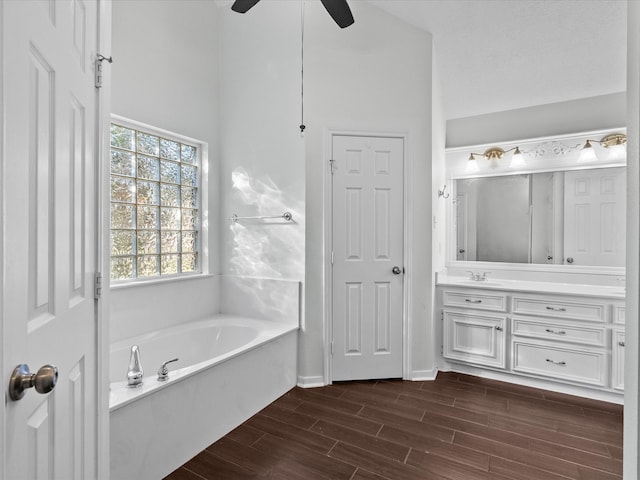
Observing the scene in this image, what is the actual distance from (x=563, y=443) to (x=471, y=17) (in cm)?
303

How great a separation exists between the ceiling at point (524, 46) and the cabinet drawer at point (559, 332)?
2.07 m

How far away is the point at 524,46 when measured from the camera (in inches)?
107

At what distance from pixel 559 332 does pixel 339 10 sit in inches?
112

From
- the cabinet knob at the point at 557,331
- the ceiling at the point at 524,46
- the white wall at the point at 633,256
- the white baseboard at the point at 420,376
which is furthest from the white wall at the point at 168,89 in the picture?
the cabinet knob at the point at 557,331

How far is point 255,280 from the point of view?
3129 millimetres

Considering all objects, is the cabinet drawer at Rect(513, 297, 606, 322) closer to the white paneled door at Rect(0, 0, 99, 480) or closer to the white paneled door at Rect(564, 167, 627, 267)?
the white paneled door at Rect(564, 167, 627, 267)

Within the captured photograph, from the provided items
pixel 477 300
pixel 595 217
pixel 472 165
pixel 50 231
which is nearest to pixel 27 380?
pixel 50 231

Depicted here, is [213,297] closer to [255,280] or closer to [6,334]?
[255,280]

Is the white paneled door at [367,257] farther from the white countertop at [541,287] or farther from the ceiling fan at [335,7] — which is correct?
→ the ceiling fan at [335,7]

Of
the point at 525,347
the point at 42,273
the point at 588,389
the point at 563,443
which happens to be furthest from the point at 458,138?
the point at 42,273

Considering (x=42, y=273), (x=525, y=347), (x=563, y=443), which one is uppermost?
(x=42, y=273)

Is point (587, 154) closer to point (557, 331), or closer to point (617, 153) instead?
point (617, 153)

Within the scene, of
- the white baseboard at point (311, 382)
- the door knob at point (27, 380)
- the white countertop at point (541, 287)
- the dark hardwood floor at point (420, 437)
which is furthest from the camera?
the white baseboard at point (311, 382)

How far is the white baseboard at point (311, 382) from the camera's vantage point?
2.80 meters
